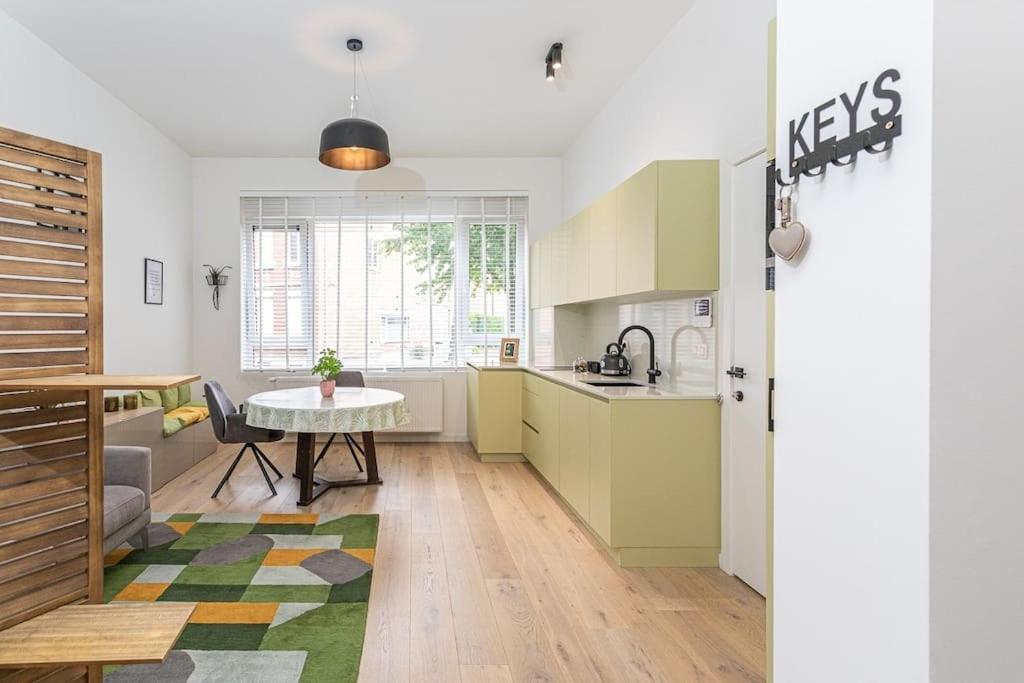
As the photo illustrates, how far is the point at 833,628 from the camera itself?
42.3 inches

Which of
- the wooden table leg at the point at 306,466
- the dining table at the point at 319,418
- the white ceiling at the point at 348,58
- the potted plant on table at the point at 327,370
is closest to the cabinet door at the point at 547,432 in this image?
the dining table at the point at 319,418

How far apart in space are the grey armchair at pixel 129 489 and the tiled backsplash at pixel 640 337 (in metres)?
2.99

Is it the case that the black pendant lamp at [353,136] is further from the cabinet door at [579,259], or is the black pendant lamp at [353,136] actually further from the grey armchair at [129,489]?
the grey armchair at [129,489]

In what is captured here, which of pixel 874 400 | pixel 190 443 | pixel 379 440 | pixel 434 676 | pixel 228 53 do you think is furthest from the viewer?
pixel 379 440

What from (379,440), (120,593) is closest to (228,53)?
(120,593)

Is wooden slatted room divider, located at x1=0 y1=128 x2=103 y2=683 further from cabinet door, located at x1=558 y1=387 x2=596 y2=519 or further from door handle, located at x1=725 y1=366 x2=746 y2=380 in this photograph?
door handle, located at x1=725 y1=366 x2=746 y2=380

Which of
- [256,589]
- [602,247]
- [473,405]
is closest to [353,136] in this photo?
[602,247]

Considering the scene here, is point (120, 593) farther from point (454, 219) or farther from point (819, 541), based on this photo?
point (454, 219)

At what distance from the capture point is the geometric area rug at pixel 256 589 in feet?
6.84

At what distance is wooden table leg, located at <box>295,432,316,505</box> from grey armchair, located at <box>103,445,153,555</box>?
0.99 m

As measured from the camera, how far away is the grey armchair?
2826 mm

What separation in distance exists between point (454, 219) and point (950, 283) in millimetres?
5640

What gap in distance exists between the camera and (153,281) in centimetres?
517

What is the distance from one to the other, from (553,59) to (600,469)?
2.56m
